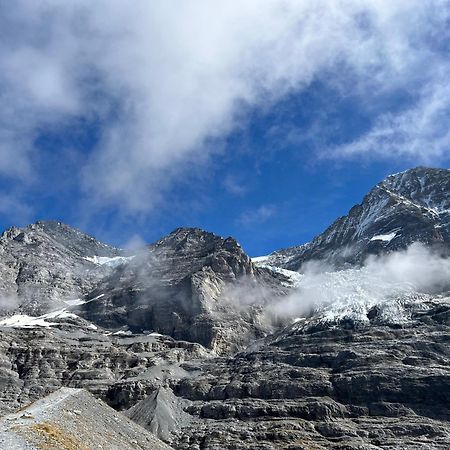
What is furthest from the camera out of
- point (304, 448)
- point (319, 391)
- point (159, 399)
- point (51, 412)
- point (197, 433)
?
point (319, 391)

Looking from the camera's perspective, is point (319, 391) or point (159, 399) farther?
point (319, 391)

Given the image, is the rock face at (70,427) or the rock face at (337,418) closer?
the rock face at (70,427)

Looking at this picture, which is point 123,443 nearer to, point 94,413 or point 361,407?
point 94,413

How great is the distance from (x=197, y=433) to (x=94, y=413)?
80.3m

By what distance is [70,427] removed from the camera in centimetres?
7169

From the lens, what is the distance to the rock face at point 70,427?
52562mm

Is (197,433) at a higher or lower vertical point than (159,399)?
lower

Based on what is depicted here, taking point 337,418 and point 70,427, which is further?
point 337,418

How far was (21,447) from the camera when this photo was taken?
161 feet

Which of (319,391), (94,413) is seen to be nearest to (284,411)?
(319,391)

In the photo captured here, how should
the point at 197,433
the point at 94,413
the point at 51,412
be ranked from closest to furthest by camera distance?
1. the point at 51,412
2. the point at 94,413
3. the point at 197,433

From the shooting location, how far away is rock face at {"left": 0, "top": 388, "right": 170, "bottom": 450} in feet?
172

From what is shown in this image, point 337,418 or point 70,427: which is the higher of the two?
point 337,418

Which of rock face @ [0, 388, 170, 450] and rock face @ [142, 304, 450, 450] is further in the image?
rock face @ [142, 304, 450, 450]
